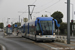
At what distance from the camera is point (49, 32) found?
1004 inches

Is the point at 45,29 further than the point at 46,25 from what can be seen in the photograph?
No

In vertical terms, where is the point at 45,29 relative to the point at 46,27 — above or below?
below

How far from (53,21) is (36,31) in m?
2.37

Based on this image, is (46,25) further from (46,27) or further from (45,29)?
(45,29)

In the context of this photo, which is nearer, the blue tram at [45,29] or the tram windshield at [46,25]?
the blue tram at [45,29]

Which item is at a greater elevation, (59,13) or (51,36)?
(59,13)

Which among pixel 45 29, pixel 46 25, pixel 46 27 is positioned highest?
pixel 46 25

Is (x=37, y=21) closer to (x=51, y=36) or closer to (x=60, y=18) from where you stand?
(x=51, y=36)

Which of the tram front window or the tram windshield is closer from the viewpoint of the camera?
the tram front window

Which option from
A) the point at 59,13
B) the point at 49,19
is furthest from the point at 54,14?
the point at 49,19

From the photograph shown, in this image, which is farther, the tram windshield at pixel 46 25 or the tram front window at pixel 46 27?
the tram windshield at pixel 46 25

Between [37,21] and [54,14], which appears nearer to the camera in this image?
[37,21]

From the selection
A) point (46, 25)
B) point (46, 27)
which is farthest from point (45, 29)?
point (46, 25)

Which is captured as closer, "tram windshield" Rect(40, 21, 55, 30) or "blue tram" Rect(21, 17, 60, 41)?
"blue tram" Rect(21, 17, 60, 41)
